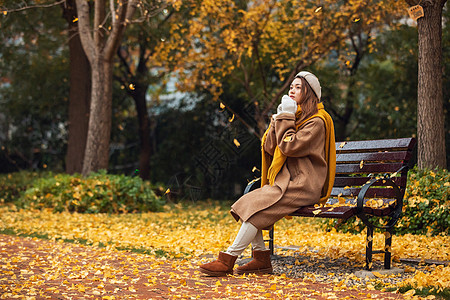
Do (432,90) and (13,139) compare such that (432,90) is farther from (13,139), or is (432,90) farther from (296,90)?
(13,139)

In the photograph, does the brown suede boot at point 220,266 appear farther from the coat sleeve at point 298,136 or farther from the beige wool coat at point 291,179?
the coat sleeve at point 298,136

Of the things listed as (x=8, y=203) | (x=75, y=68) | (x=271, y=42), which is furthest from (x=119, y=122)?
(x=271, y=42)

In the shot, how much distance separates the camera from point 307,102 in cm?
484

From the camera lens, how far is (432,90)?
745 cm

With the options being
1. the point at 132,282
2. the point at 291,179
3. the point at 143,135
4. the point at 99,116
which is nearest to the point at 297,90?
the point at 291,179

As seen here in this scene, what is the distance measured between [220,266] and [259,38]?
9.44 m

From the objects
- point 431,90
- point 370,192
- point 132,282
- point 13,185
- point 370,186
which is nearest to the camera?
point 132,282

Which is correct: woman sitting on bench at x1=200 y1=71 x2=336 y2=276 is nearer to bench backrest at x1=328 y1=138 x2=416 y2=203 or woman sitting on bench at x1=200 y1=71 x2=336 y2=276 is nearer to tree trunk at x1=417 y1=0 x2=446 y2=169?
bench backrest at x1=328 y1=138 x2=416 y2=203

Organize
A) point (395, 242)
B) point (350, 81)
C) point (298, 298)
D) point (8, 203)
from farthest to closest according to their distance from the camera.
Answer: point (350, 81) < point (8, 203) < point (395, 242) < point (298, 298)

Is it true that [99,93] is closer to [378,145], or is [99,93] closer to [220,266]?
[378,145]

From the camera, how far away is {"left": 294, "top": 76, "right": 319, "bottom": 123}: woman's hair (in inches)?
189

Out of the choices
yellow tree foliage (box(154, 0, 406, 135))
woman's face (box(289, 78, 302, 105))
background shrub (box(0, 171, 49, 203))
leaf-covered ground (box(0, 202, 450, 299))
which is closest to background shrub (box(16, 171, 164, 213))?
leaf-covered ground (box(0, 202, 450, 299))

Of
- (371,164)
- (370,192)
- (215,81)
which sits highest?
(215,81)

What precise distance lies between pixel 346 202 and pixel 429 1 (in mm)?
3684
